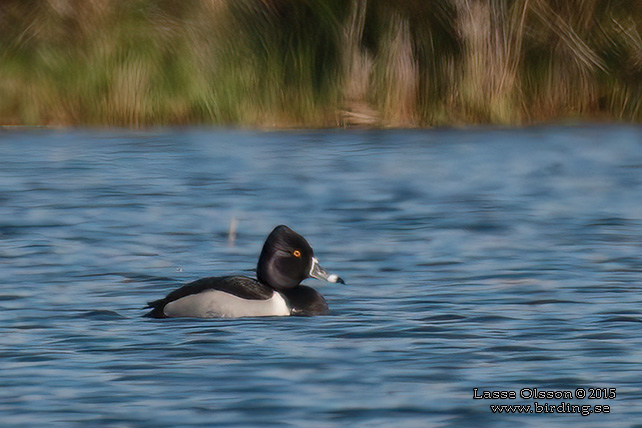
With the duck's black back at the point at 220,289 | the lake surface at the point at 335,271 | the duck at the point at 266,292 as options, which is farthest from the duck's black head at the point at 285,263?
the lake surface at the point at 335,271

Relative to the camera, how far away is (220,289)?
7805 mm

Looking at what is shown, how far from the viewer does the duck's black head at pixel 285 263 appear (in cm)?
826

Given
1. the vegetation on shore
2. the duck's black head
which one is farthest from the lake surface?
the vegetation on shore

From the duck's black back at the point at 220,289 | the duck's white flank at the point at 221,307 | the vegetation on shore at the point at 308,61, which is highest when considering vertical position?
the vegetation on shore at the point at 308,61

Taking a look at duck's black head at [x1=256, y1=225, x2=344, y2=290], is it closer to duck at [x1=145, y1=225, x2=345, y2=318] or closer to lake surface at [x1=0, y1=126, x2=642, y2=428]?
duck at [x1=145, y1=225, x2=345, y2=318]

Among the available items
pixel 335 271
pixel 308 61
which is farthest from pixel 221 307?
pixel 308 61

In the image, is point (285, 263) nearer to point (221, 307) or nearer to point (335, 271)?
point (221, 307)

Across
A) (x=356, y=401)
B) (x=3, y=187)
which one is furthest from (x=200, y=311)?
(x=3, y=187)

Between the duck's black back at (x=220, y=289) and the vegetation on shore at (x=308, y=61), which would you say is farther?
the vegetation on shore at (x=308, y=61)

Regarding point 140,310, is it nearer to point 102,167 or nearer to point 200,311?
point 200,311

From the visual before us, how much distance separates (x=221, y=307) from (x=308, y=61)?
8.10 meters

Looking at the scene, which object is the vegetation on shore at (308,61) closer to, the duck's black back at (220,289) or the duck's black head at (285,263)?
the duck's black head at (285,263)

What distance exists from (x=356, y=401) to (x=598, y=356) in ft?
Answer: 4.28

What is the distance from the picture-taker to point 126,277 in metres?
9.09
